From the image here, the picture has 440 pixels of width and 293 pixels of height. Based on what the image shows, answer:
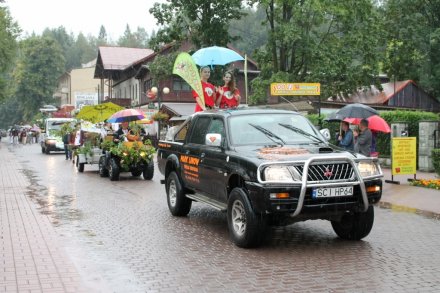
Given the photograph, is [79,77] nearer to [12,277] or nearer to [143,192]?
[143,192]

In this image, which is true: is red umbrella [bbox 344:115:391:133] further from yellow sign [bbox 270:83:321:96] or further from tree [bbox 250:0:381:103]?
tree [bbox 250:0:381:103]

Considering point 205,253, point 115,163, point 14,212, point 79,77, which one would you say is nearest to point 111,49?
point 79,77

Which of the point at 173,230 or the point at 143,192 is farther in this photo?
the point at 143,192

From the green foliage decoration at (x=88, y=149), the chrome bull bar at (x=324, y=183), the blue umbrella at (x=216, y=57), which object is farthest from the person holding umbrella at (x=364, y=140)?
the green foliage decoration at (x=88, y=149)

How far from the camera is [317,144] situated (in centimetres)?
813

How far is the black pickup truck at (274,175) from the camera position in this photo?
22.7 ft

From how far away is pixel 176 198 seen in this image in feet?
32.8

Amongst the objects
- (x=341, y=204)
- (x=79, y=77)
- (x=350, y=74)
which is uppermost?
(x=79, y=77)

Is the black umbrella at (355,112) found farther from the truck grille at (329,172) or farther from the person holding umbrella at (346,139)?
the truck grille at (329,172)

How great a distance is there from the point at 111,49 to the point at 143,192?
55.5 m

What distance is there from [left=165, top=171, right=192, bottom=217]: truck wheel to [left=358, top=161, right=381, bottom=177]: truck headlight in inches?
139

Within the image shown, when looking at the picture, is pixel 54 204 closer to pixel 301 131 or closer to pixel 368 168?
pixel 301 131

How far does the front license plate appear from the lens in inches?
272

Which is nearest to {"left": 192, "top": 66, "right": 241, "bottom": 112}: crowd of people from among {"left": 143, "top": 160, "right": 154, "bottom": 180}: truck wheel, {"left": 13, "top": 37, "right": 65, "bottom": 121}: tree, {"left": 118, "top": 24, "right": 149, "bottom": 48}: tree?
{"left": 143, "top": 160, "right": 154, "bottom": 180}: truck wheel
